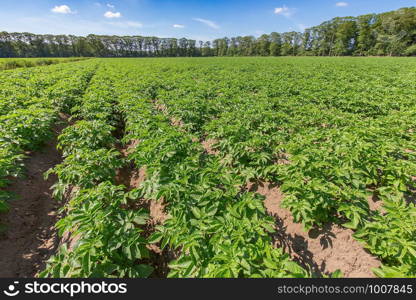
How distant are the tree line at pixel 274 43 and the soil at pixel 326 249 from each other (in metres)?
76.8

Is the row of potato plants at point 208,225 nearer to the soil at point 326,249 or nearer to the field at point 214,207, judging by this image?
the field at point 214,207

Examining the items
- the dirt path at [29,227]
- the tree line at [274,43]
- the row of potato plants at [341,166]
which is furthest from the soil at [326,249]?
the tree line at [274,43]

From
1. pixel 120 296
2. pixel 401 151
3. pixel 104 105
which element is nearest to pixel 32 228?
pixel 120 296

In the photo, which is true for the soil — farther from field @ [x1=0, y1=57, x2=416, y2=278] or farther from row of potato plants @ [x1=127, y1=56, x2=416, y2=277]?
row of potato plants @ [x1=127, y1=56, x2=416, y2=277]

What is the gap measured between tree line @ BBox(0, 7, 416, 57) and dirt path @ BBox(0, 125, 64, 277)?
263ft

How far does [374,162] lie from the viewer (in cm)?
380

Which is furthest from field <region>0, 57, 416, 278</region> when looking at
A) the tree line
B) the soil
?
the tree line

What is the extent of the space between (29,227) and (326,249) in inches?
221

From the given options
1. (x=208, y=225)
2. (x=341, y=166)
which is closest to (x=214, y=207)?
(x=208, y=225)

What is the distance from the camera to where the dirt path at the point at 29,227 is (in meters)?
3.09

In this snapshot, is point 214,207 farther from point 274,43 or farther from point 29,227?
point 274,43

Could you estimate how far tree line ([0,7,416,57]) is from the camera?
57.8 meters

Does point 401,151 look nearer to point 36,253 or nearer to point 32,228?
point 36,253

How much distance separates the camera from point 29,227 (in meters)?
3.76
